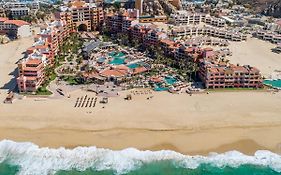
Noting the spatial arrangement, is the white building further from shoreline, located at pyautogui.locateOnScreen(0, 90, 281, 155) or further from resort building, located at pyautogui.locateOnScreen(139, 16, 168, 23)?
shoreline, located at pyautogui.locateOnScreen(0, 90, 281, 155)

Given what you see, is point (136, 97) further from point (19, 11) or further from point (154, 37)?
point (19, 11)

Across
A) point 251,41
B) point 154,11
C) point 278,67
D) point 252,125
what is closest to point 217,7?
point 154,11

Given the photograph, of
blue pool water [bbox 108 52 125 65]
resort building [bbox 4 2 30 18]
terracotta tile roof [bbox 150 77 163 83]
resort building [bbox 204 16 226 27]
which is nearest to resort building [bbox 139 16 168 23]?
resort building [bbox 204 16 226 27]

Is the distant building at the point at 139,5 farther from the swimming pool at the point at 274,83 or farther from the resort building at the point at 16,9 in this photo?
the swimming pool at the point at 274,83

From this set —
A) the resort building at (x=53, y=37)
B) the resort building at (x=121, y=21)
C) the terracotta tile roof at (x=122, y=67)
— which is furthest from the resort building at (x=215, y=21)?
the terracotta tile roof at (x=122, y=67)

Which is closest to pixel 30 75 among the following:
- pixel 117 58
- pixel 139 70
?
pixel 139 70

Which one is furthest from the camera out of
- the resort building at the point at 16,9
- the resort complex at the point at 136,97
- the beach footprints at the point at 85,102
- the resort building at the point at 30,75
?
the resort building at the point at 16,9

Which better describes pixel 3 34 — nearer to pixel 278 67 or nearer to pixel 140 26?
pixel 140 26
